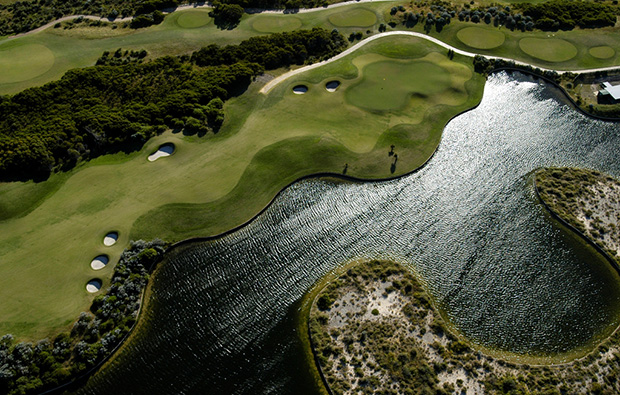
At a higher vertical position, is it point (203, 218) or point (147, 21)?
point (147, 21)

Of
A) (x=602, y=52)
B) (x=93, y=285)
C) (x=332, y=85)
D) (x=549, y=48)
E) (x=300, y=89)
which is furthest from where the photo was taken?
(x=549, y=48)

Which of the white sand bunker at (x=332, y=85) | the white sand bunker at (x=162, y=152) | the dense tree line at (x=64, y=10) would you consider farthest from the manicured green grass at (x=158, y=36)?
the white sand bunker at (x=162, y=152)

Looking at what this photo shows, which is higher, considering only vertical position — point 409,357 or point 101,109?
point 101,109

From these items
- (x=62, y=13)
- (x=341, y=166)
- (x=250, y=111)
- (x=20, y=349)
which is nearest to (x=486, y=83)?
(x=341, y=166)

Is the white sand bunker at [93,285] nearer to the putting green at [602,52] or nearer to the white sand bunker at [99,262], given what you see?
the white sand bunker at [99,262]

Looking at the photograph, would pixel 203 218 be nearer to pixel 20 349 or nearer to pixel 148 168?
pixel 148 168

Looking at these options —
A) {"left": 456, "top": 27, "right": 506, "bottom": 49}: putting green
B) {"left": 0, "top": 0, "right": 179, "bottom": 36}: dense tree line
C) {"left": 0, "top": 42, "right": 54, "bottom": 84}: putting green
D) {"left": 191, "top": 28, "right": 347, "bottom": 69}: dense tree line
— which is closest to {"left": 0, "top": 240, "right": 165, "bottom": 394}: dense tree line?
{"left": 191, "top": 28, "right": 347, "bottom": 69}: dense tree line

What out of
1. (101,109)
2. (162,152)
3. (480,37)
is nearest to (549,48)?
(480,37)

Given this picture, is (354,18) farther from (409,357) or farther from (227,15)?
(409,357)
